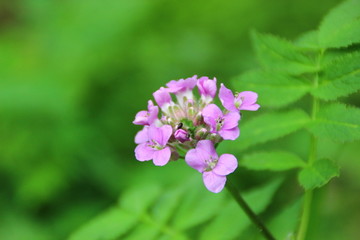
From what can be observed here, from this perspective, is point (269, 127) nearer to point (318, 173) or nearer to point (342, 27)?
point (318, 173)

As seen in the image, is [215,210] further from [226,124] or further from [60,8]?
[60,8]

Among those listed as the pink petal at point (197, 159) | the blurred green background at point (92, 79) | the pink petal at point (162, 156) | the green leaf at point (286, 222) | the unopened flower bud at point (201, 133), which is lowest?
the green leaf at point (286, 222)

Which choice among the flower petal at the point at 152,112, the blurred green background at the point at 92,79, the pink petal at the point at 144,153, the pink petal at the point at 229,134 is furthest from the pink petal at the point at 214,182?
the blurred green background at the point at 92,79

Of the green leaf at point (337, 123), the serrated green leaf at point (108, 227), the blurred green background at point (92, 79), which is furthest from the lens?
the blurred green background at point (92, 79)

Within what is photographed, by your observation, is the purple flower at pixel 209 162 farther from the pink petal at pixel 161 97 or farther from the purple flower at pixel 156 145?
the pink petal at pixel 161 97

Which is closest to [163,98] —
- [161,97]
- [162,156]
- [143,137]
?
[161,97]
